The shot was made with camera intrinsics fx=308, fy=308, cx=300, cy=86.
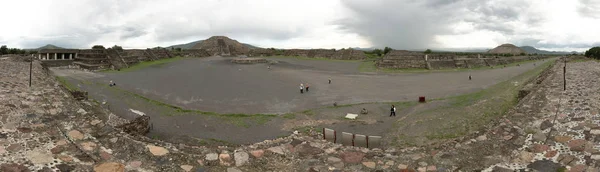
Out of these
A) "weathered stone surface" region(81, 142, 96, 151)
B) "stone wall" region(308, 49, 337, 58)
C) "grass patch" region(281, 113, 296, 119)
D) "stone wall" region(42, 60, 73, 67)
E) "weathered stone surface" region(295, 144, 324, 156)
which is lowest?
"grass patch" region(281, 113, 296, 119)

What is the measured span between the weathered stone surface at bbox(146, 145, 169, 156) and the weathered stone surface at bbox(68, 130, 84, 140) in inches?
49.8

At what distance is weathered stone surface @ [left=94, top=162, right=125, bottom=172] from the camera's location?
4949mm

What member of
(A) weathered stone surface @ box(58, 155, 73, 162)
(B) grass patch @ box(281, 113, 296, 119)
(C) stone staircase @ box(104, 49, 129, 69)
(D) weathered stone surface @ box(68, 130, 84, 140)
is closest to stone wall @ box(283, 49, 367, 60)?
(C) stone staircase @ box(104, 49, 129, 69)

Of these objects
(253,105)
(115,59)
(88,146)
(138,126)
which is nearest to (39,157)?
(88,146)

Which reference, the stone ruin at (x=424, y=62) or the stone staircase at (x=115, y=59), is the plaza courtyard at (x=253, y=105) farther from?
the stone staircase at (x=115, y=59)

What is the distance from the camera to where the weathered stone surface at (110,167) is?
495cm

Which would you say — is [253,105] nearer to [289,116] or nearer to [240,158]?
[289,116]

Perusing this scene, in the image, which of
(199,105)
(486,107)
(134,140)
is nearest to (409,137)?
(486,107)

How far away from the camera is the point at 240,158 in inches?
240

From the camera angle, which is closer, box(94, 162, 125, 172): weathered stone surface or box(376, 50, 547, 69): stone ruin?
box(94, 162, 125, 172): weathered stone surface

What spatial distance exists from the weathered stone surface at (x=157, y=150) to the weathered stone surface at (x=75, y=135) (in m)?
1.27

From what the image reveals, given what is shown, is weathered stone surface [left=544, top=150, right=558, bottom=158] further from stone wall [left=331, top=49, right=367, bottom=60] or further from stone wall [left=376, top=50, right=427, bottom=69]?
stone wall [left=331, top=49, right=367, bottom=60]

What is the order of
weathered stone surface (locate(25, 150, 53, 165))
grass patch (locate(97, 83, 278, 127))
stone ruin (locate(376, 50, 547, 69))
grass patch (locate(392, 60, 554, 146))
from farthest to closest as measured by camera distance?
stone ruin (locate(376, 50, 547, 69))
grass patch (locate(97, 83, 278, 127))
grass patch (locate(392, 60, 554, 146))
weathered stone surface (locate(25, 150, 53, 165))

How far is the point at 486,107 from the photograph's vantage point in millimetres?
17219
